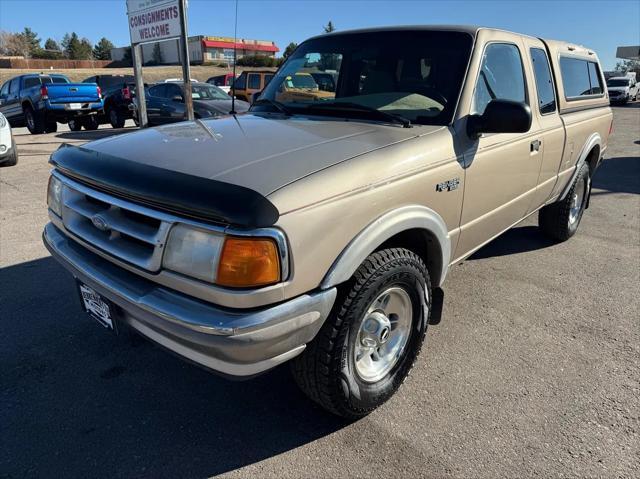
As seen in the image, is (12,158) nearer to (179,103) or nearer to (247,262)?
(179,103)

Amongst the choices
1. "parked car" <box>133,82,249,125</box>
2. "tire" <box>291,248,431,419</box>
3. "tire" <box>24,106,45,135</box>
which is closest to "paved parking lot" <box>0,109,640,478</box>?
"tire" <box>291,248,431,419</box>

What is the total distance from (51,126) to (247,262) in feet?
53.7

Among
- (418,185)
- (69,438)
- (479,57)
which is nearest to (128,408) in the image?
(69,438)

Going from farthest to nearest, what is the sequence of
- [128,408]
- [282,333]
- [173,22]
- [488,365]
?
[173,22], [488,365], [128,408], [282,333]

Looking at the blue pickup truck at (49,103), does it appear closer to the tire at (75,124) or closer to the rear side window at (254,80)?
the tire at (75,124)

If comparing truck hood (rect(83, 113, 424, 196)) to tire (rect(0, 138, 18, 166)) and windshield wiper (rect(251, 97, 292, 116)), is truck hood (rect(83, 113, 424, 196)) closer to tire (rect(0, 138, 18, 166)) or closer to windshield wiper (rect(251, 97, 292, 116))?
windshield wiper (rect(251, 97, 292, 116))

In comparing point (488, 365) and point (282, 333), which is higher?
point (282, 333)

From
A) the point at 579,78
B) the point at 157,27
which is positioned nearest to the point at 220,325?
the point at 579,78

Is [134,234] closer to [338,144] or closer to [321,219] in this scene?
[321,219]

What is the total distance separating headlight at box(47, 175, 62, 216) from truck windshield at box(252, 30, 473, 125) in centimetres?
143

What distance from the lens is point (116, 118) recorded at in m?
15.8

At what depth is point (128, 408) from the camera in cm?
253

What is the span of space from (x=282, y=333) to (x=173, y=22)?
9137 mm

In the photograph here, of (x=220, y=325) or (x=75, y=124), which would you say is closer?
(x=220, y=325)
